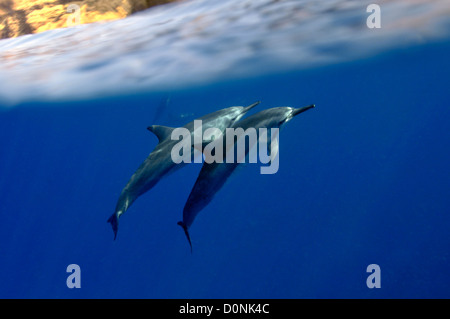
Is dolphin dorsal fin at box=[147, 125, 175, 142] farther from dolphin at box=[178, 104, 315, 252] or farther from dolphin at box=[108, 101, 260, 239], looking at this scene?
dolphin at box=[178, 104, 315, 252]

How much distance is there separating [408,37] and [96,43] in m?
9.46

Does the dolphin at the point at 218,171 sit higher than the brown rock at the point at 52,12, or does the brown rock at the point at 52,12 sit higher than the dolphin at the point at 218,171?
the brown rock at the point at 52,12

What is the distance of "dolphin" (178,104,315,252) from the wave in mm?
4371

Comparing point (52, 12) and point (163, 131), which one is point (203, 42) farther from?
point (163, 131)

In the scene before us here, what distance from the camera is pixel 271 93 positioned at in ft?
75.5

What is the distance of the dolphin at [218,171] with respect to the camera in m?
5.20

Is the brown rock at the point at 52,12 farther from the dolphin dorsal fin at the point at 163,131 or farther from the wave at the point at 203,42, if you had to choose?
the dolphin dorsal fin at the point at 163,131

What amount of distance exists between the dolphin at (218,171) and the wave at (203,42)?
4.37 metres

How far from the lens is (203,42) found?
34.1ft

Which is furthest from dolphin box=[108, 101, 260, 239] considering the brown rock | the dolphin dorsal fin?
the brown rock

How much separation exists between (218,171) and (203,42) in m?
6.24

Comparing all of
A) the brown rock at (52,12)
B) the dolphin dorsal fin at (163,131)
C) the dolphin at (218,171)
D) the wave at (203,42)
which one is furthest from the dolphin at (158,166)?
the brown rock at (52,12)

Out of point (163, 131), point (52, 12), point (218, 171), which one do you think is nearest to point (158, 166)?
point (163, 131)
